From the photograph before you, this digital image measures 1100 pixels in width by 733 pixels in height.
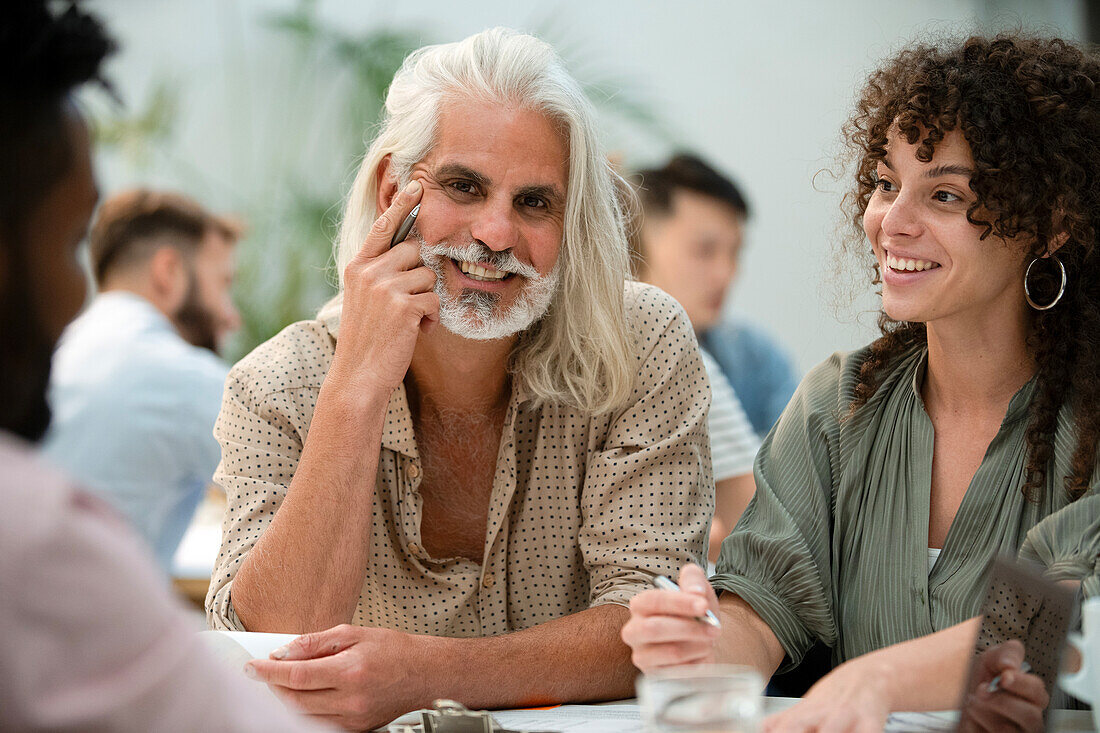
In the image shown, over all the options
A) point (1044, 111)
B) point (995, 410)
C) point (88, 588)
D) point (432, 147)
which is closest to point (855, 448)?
point (995, 410)

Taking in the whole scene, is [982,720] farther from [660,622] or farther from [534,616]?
[534,616]

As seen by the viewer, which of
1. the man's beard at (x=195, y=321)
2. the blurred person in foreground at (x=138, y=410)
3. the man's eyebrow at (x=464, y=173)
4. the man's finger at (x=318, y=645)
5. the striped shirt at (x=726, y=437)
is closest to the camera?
the man's finger at (x=318, y=645)

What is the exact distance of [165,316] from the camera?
398cm

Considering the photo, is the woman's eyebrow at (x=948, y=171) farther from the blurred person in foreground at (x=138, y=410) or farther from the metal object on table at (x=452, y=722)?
the blurred person in foreground at (x=138, y=410)

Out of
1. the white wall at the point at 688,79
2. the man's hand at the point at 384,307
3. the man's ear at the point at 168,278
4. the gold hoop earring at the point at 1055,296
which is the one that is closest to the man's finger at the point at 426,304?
the man's hand at the point at 384,307

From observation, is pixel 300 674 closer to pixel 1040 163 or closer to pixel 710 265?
pixel 1040 163

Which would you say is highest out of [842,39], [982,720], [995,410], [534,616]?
[842,39]

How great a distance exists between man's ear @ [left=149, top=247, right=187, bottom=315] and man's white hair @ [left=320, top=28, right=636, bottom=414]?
2.03m

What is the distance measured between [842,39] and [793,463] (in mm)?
3492

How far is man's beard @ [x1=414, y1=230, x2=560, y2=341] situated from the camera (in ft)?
6.28

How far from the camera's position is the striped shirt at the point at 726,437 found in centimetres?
272

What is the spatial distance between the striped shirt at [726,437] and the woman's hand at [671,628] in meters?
1.49

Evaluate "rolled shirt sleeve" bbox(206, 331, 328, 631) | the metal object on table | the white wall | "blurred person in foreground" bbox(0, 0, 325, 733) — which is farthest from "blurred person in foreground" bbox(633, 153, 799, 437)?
"blurred person in foreground" bbox(0, 0, 325, 733)

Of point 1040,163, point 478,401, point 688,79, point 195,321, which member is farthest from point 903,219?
point 688,79
